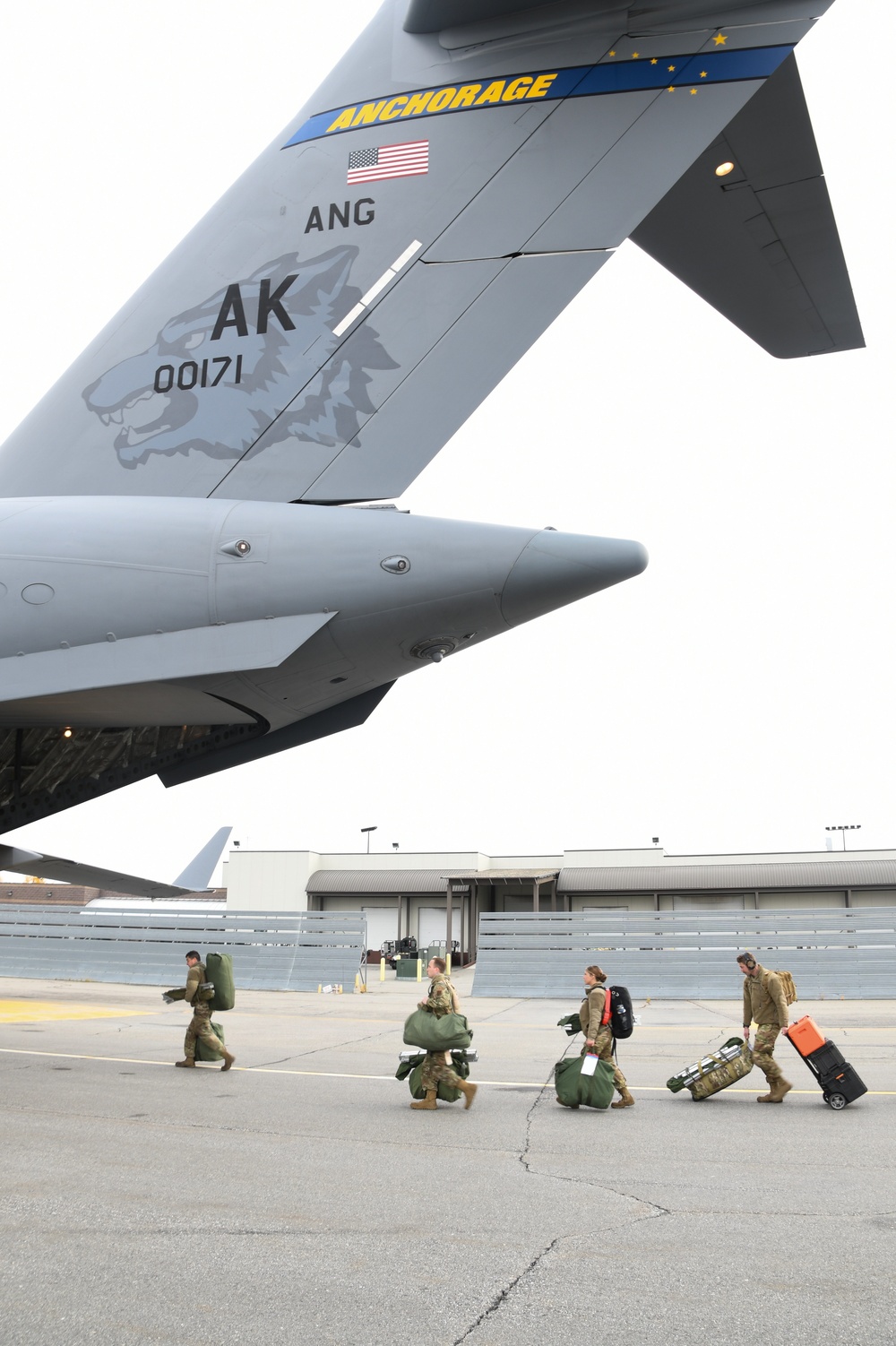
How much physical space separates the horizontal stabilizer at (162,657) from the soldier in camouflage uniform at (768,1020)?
496cm

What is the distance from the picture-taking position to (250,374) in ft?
22.4

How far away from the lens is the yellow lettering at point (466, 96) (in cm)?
668

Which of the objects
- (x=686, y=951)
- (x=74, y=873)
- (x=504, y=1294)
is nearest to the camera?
(x=504, y=1294)

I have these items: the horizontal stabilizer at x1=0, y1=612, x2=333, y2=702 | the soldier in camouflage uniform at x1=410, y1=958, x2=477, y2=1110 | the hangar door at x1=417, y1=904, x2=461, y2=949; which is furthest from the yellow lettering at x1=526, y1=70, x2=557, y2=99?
the hangar door at x1=417, y1=904, x2=461, y2=949

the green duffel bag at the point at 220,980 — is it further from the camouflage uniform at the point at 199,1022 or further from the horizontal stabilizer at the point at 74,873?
the horizontal stabilizer at the point at 74,873

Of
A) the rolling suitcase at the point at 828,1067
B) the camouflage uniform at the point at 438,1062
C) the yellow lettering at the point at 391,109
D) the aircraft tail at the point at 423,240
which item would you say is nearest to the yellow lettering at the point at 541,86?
the aircraft tail at the point at 423,240

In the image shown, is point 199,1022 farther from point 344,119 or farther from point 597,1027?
point 344,119

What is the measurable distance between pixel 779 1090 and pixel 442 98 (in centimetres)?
837

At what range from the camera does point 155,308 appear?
7.22m

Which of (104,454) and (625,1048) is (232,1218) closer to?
(104,454)

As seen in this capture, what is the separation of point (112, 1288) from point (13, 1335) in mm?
477

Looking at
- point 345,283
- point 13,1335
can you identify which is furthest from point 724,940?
point 13,1335

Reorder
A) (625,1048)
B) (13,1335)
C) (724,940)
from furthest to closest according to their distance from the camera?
(724,940)
(625,1048)
(13,1335)

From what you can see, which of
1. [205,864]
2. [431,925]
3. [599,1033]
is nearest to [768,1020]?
[599,1033]
